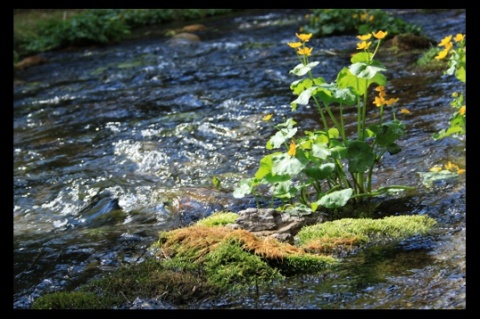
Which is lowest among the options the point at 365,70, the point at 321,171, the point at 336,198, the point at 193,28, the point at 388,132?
the point at 336,198

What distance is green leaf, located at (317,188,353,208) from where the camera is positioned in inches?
195

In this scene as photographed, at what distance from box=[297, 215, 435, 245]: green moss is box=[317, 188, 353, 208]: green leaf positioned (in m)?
0.14

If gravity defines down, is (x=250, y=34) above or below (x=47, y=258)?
above

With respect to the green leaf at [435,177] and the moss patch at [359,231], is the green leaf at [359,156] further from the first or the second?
the green leaf at [435,177]

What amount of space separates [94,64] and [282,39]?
14.3 ft

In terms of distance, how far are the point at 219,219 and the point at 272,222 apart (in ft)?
2.01

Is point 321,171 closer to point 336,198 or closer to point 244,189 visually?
point 336,198

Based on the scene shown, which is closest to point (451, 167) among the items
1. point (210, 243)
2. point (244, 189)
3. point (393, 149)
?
point (393, 149)

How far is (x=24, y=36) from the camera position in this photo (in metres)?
18.2

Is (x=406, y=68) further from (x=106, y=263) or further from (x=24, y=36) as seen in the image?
(x=24, y=36)

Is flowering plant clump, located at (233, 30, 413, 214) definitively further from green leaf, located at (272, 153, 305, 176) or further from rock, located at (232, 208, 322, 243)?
rock, located at (232, 208, 322, 243)

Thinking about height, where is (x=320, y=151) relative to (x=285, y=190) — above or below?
above

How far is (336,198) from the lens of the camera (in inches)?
197
